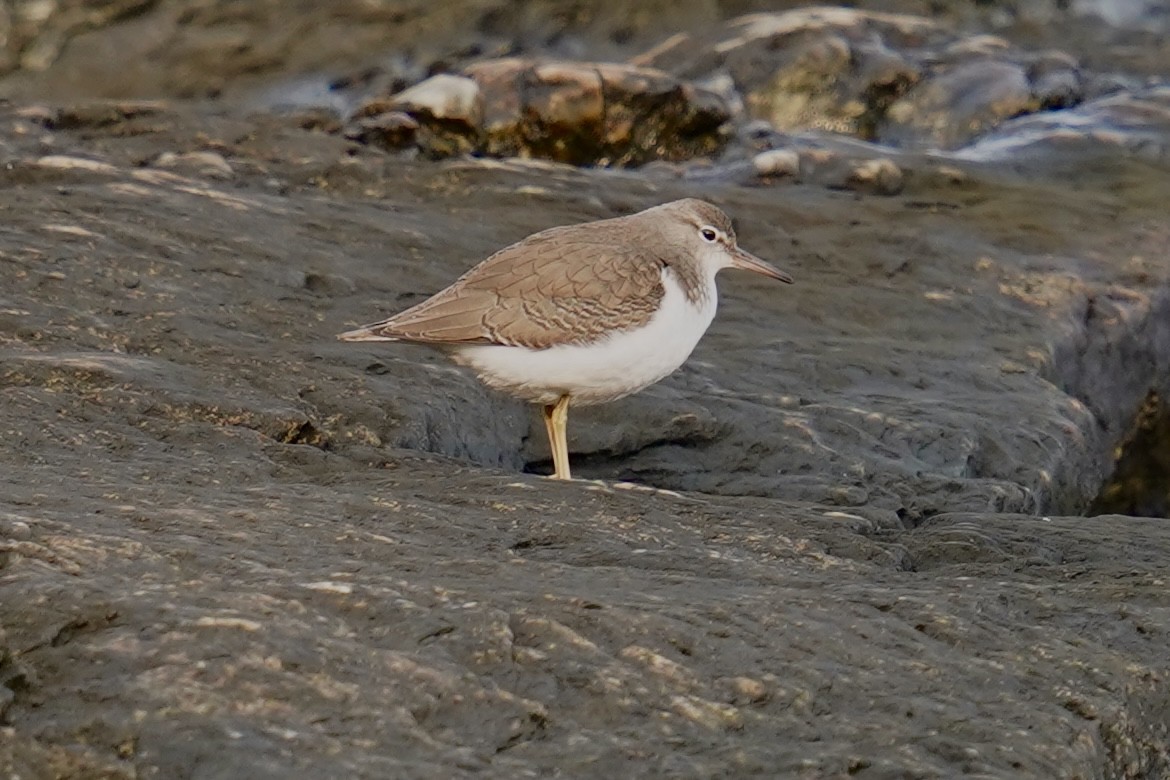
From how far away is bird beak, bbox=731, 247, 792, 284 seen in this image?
25.7ft

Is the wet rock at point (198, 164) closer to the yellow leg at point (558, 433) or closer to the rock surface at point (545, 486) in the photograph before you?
the rock surface at point (545, 486)

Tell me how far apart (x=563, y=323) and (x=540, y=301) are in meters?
0.12

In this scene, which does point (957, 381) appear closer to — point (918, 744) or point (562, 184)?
point (562, 184)

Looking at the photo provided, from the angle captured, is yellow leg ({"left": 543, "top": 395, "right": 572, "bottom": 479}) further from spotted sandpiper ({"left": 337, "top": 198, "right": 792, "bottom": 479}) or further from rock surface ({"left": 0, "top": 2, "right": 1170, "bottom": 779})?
rock surface ({"left": 0, "top": 2, "right": 1170, "bottom": 779})

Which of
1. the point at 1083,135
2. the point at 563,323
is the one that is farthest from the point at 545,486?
the point at 1083,135

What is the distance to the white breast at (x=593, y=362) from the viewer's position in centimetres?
662

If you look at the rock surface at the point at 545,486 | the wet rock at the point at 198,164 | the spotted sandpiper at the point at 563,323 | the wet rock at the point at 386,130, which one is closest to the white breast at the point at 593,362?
the spotted sandpiper at the point at 563,323

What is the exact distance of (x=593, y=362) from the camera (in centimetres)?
662

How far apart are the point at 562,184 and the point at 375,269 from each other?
83.4 inches

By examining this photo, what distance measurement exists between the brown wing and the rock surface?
38cm

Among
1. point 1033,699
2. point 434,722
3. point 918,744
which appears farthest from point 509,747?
point 1033,699

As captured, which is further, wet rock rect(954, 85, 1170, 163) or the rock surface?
wet rock rect(954, 85, 1170, 163)

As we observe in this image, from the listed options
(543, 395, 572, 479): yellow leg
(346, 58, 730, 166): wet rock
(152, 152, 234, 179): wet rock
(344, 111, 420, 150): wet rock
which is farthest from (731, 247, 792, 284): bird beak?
(346, 58, 730, 166): wet rock

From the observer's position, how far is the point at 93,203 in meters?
8.18
